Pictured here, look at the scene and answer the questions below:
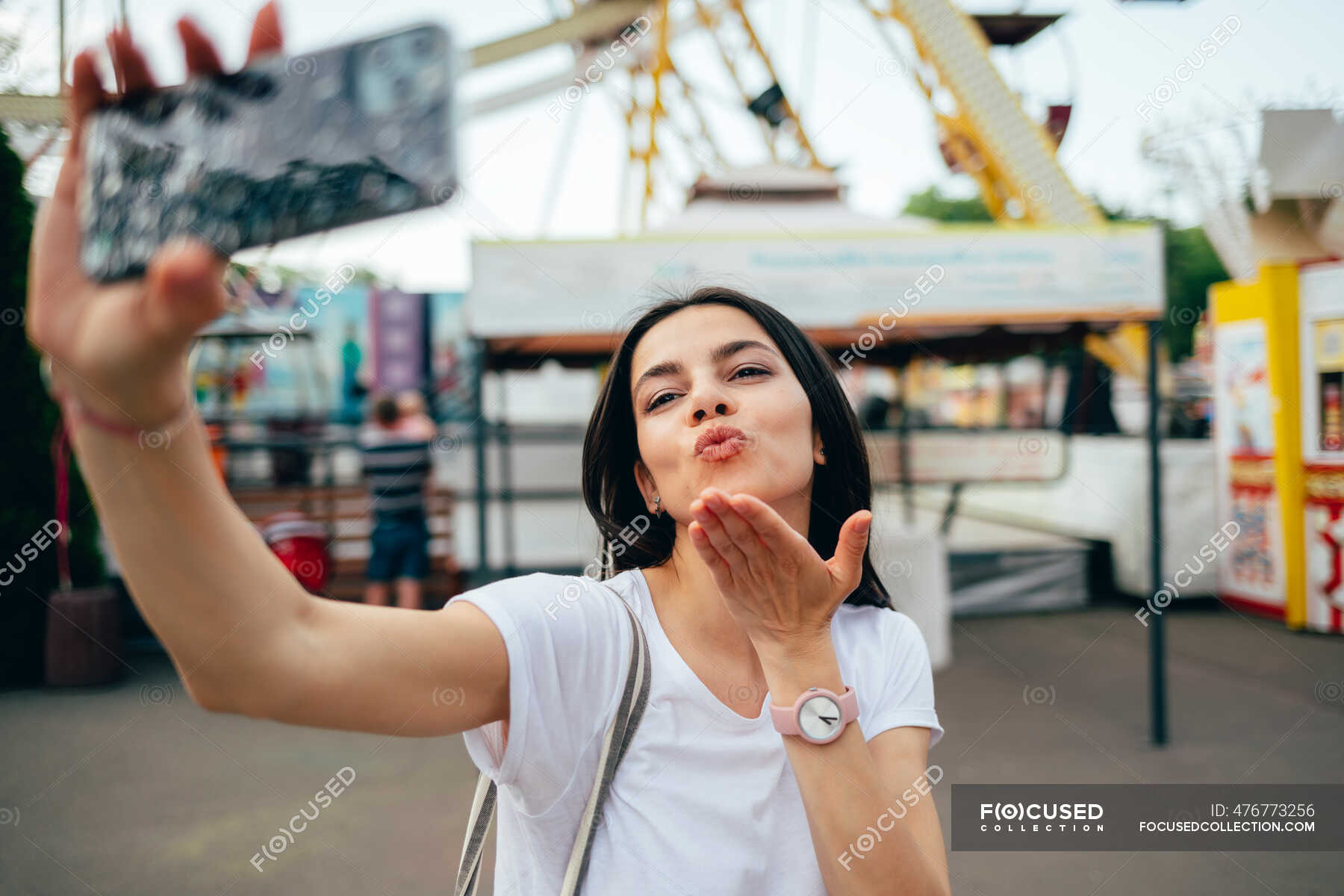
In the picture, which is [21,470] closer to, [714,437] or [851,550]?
[714,437]

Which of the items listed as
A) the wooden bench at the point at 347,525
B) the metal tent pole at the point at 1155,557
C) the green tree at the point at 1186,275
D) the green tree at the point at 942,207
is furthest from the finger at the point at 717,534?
the green tree at the point at 942,207

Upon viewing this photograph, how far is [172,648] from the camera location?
2.88 feet

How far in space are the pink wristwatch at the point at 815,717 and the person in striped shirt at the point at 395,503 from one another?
576 centimetres

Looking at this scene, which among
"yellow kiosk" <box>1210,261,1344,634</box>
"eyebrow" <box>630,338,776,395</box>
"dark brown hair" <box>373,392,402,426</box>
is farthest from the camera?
"yellow kiosk" <box>1210,261,1344,634</box>

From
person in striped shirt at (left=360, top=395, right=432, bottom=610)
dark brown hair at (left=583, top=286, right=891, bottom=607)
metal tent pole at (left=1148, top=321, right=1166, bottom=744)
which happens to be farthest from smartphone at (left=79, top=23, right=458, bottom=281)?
person in striped shirt at (left=360, top=395, right=432, bottom=610)

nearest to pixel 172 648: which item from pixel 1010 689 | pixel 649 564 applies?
pixel 649 564

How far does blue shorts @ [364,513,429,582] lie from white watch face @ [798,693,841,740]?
19.5 ft

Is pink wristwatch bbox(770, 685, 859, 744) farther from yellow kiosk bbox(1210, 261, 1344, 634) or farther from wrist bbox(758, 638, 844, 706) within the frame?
yellow kiosk bbox(1210, 261, 1344, 634)

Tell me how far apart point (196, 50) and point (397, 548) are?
21.3 ft

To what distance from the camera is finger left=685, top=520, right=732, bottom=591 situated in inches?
47.4

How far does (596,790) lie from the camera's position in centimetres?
135

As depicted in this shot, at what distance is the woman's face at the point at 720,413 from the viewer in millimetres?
1508

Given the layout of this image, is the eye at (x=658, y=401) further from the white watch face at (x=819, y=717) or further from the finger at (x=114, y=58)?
the finger at (x=114, y=58)

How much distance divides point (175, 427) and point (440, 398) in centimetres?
1603
